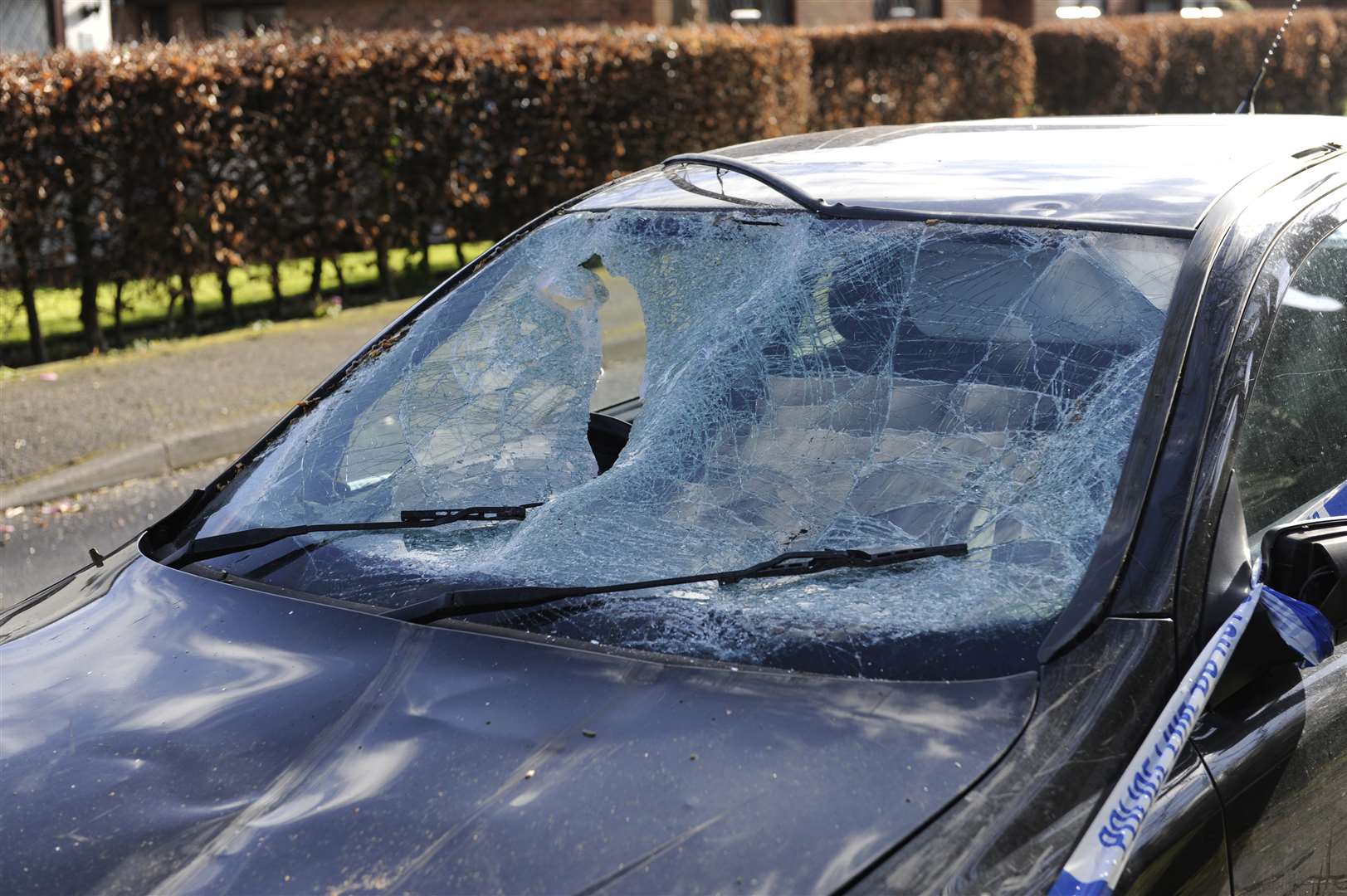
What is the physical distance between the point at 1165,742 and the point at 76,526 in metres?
5.59

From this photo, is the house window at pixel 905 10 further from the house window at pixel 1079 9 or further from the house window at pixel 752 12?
the house window at pixel 1079 9

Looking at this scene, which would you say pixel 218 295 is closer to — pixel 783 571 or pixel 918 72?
pixel 918 72

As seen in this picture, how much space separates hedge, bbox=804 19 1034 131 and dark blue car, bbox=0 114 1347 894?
1229 centimetres

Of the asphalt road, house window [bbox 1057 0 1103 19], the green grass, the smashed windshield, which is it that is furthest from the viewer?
house window [bbox 1057 0 1103 19]

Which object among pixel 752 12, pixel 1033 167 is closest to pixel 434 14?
pixel 752 12

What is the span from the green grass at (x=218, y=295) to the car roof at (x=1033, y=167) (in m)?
7.45

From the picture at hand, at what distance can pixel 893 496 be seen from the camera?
2211mm

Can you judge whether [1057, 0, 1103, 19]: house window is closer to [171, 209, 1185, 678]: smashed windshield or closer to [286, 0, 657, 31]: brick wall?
[286, 0, 657, 31]: brick wall

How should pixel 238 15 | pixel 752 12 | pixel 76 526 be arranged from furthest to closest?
1. pixel 238 15
2. pixel 752 12
3. pixel 76 526

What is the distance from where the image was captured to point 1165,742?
1707mm

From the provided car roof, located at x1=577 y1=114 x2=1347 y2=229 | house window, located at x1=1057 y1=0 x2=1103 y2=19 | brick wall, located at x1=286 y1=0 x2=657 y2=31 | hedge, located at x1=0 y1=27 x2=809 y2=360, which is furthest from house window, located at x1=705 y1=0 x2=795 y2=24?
car roof, located at x1=577 y1=114 x2=1347 y2=229

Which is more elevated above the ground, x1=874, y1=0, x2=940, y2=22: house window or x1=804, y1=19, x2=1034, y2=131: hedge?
x1=874, y1=0, x2=940, y2=22: house window

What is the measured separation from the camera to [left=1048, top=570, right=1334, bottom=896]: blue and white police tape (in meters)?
1.58

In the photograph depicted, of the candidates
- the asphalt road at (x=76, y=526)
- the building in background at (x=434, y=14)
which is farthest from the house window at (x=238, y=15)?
the asphalt road at (x=76, y=526)
